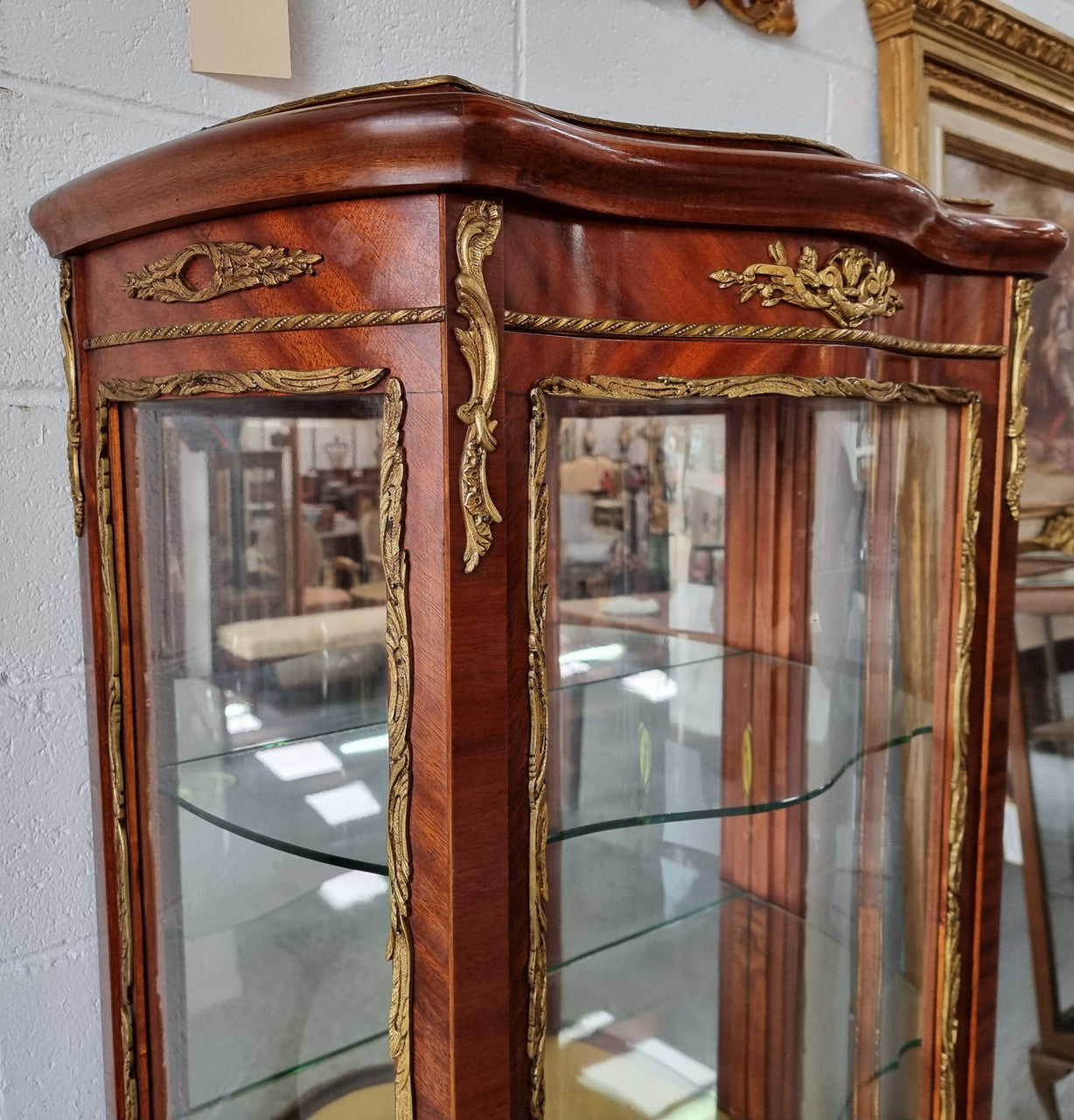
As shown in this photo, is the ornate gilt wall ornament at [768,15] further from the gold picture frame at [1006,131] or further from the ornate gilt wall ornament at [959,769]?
the ornate gilt wall ornament at [959,769]

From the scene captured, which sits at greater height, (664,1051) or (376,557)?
(376,557)

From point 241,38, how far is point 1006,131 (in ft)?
3.19

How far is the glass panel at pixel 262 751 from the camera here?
0.56m

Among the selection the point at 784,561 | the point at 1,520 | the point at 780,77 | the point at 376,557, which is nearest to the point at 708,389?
the point at 376,557

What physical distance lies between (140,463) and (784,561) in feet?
1.62

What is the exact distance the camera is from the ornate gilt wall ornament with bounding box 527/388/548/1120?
0.49 metres

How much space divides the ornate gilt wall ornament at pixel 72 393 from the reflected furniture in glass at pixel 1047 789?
1.25 m

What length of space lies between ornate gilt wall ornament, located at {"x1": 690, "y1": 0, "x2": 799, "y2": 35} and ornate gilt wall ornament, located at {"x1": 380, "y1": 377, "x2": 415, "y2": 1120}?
0.81 metres

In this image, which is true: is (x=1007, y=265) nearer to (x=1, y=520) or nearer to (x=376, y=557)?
(x=376, y=557)

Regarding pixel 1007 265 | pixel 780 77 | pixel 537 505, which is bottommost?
pixel 537 505

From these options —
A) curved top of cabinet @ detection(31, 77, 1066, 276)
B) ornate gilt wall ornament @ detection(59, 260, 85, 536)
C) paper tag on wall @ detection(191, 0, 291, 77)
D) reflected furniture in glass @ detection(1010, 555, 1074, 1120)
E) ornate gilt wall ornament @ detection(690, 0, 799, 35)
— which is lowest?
reflected furniture in glass @ detection(1010, 555, 1074, 1120)

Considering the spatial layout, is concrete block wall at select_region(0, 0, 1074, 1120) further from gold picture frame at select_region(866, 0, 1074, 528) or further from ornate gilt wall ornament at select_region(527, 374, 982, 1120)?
gold picture frame at select_region(866, 0, 1074, 528)

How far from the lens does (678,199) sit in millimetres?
506

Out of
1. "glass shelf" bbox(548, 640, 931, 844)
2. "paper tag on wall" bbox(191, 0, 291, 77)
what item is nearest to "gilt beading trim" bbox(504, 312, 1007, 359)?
"glass shelf" bbox(548, 640, 931, 844)
